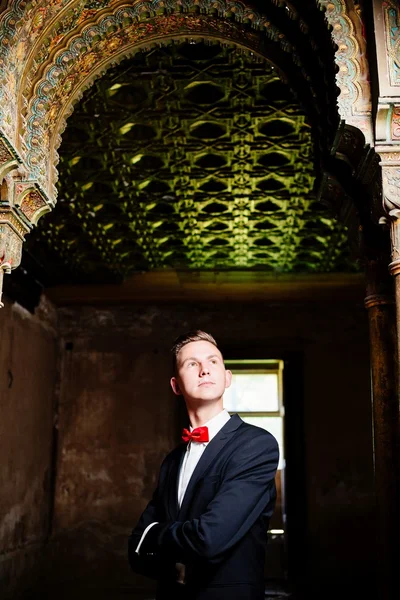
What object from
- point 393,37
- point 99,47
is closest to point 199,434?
point 393,37

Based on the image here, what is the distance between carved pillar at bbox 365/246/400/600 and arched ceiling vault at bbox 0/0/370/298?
778mm

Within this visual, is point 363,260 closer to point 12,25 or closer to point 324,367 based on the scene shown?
point 12,25

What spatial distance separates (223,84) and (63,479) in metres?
6.35

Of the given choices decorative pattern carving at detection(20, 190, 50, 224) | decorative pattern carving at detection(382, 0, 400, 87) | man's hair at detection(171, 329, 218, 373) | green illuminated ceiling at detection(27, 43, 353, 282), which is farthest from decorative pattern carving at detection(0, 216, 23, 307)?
decorative pattern carving at detection(382, 0, 400, 87)

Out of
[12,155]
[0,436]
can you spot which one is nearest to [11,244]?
[12,155]

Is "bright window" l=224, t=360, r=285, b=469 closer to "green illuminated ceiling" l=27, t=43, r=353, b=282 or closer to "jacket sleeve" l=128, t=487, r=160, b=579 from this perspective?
"green illuminated ceiling" l=27, t=43, r=353, b=282

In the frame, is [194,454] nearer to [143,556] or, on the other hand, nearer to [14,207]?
[143,556]

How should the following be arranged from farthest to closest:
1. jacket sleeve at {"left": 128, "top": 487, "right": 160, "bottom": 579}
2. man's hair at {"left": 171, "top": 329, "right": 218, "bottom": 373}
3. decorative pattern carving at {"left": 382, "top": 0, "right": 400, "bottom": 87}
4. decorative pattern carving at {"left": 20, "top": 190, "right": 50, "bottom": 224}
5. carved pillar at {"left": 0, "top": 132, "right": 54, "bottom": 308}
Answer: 1. decorative pattern carving at {"left": 20, "top": 190, "right": 50, "bottom": 224}
2. carved pillar at {"left": 0, "top": 132, "right": 54, "bottom": 308}
3. decorative pattern carving at {"left": 382, "top": 0, "right": 400, "bottom": 87}
4. man's hair at {"left": 171, "top": 329, "right": 218, "bottom": 373}
5. jacket sleeve at {"left": 128, "top": 487, "right": 160, "bottom": 579}

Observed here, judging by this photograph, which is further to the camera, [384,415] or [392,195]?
[384,415]

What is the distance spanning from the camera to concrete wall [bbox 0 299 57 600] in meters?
7.73

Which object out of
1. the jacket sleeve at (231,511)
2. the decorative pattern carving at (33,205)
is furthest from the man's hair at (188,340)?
the decorative pattern carving at (33,205)

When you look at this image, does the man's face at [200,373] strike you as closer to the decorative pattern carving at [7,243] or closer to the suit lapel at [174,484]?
the suit lapel at [174,484]

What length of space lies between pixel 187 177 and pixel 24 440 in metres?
3.98

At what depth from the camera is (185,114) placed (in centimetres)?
546
